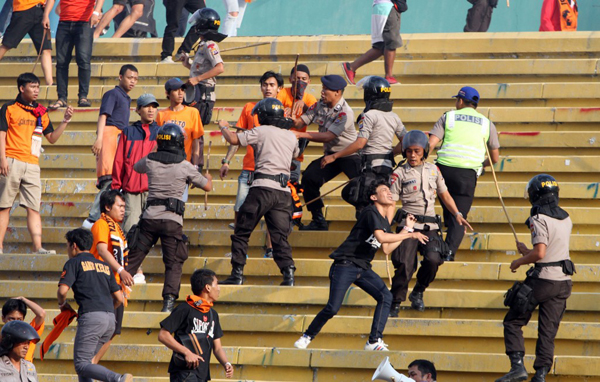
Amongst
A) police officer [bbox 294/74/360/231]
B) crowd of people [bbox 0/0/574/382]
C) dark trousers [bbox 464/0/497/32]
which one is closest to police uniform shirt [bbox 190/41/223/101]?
crowd of people [bbox 0/0/574/382]

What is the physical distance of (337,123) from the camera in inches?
384

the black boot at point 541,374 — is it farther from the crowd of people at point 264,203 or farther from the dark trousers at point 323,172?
the dark trousers at point 323,172

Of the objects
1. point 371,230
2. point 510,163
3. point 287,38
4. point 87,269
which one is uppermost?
point 287,38

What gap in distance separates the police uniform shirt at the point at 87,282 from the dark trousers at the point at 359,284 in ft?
5.70

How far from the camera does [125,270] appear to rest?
863cm

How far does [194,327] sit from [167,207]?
1.88 metres

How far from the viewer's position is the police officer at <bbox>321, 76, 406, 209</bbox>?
949 centimetres

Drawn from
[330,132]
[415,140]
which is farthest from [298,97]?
[415,140]

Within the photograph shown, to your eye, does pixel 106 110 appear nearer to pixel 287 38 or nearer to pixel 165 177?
pixel 165 177

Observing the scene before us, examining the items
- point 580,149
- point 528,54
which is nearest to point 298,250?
point 580,149

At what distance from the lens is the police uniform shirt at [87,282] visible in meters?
7.83

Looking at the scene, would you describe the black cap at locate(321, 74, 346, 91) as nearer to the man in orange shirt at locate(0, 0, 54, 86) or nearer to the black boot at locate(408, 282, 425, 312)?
the black boot at locate(408, 282, 425, 312)

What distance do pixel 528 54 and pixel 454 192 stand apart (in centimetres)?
361

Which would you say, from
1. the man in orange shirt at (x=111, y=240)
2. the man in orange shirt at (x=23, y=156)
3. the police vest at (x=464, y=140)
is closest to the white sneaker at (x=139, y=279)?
the man in orange shirt at (x=111, y=240)
